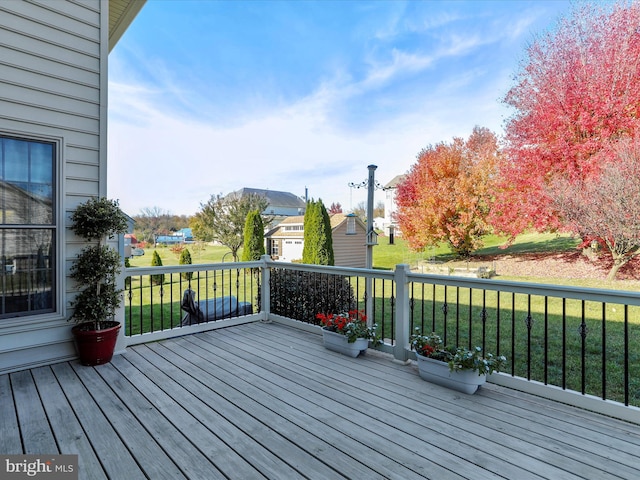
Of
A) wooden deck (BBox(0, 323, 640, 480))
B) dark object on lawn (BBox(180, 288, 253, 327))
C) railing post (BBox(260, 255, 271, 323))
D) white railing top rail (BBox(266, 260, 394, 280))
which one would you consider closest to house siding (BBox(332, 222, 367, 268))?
railing post (BBox(260, 255, 271, 323))

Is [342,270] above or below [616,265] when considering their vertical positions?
above

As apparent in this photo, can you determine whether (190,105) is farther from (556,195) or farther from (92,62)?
(556,195)

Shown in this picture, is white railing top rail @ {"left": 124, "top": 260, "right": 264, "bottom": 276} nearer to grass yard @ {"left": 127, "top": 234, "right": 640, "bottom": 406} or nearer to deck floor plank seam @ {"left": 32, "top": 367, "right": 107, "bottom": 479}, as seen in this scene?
grass yard @ {"left": 127, "top": 234, "right": 640, "bottom": 406}

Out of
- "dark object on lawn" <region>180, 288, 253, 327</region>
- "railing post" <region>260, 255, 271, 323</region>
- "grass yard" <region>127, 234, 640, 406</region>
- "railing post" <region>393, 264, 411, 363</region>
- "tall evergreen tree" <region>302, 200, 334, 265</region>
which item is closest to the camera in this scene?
"grass yard" <region>127, 234, 640, 406</region>

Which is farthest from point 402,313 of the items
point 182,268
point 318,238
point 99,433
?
point 318,238

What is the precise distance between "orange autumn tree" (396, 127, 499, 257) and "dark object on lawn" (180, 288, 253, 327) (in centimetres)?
871

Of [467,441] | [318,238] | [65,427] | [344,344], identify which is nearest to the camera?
[467,441]

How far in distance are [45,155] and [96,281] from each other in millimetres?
1251

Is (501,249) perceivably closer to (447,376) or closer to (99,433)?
(447,376)

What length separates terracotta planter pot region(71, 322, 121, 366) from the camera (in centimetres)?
299

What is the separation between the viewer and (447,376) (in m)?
2.57

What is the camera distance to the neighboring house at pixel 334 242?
1477cm

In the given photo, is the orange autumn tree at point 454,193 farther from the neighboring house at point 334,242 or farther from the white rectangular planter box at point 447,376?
the white rectangular planter box at point 447,376

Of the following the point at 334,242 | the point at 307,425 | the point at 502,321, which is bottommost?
the point at 502,321
